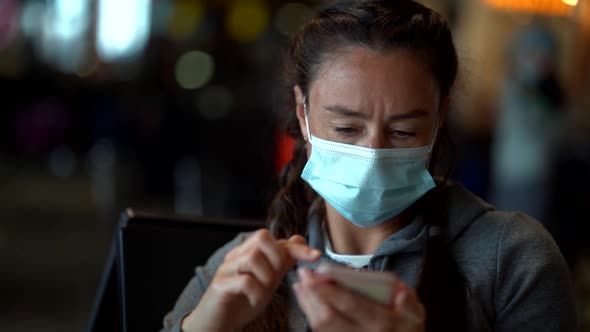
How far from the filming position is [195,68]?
8.56 meters

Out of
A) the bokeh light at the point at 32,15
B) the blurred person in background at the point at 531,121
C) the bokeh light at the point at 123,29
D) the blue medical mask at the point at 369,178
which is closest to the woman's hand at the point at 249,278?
the blue medical mask at the point at 369,178

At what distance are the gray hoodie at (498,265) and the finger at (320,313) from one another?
0.35 m

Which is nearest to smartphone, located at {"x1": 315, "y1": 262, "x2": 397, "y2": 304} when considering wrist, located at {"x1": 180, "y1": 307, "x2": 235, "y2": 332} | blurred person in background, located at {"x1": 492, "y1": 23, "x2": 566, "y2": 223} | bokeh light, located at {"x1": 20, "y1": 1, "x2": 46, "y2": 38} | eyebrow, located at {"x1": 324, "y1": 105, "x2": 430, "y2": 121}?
wrist, located at {"x1": 180, "y1": 307, "x2": 235, "y2": 332}

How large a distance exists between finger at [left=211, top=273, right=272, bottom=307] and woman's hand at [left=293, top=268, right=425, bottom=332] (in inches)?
5.4

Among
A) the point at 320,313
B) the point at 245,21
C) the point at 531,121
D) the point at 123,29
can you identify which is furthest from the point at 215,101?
the point at 320,313

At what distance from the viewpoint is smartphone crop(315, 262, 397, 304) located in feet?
3.50

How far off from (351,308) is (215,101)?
24.3 feet

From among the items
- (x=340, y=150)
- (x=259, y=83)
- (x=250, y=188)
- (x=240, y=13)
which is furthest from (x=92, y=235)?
(x=340, y=150)

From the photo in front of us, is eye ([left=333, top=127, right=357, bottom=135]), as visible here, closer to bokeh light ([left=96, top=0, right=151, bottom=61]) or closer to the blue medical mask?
the blue medical mask

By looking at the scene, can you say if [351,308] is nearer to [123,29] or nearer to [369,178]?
[369,178]

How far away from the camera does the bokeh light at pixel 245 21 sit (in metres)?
8.82

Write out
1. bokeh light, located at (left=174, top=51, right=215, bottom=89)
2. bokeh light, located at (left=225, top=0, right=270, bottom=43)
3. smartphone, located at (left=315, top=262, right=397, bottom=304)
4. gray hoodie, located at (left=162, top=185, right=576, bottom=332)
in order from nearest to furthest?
smartphone, located at (left=315, top=262, right=397, bottom=304) < gray hoodie, located at (left=162, top=185, right=576, bottom=332) < bokeh light, located at (left=174, top=51, right=215, bottom=89) < bokeh light, located at (left=225, top=0, right=270, bottom=43)

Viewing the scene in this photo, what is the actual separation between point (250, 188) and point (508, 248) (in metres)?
5.18

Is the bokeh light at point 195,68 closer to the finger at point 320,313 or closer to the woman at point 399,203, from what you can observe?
the woman at point 399,203
